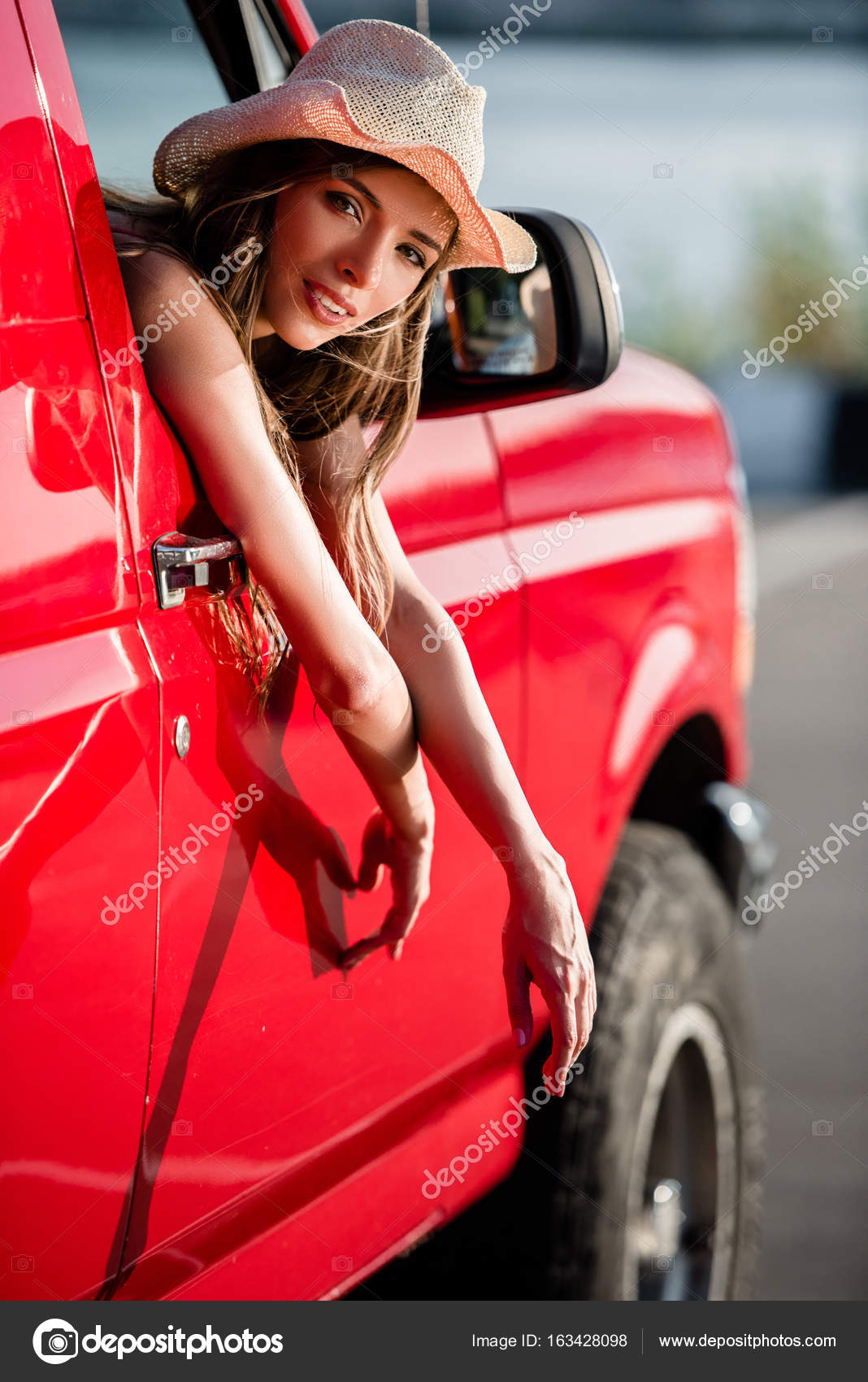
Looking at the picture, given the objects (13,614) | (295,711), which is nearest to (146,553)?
(13,614)

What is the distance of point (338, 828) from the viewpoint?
166cm

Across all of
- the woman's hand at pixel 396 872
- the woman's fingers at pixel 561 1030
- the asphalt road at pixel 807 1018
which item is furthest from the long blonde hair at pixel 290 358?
the asphalt road at pixel 807 1018

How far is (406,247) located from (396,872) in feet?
2.57

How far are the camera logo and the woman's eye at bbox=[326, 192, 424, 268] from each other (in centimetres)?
127

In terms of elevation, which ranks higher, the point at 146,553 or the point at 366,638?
the point at 146,553

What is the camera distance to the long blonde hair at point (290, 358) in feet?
5.02

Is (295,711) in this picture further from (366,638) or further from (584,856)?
(584,856)

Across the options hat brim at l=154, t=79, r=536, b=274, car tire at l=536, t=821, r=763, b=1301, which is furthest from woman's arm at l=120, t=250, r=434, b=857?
car tire at l=536, t=821, r=763, b=1301

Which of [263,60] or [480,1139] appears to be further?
[263,60]

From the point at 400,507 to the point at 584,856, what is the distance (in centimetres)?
76

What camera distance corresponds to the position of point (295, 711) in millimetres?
1572

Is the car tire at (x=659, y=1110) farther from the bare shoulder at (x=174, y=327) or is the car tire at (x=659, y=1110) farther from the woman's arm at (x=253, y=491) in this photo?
the bare shoulder at (x=174, y=327)

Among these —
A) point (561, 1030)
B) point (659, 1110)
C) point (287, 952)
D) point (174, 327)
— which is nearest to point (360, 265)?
point (174, 327)

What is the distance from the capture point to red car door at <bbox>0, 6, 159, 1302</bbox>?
1220mm
